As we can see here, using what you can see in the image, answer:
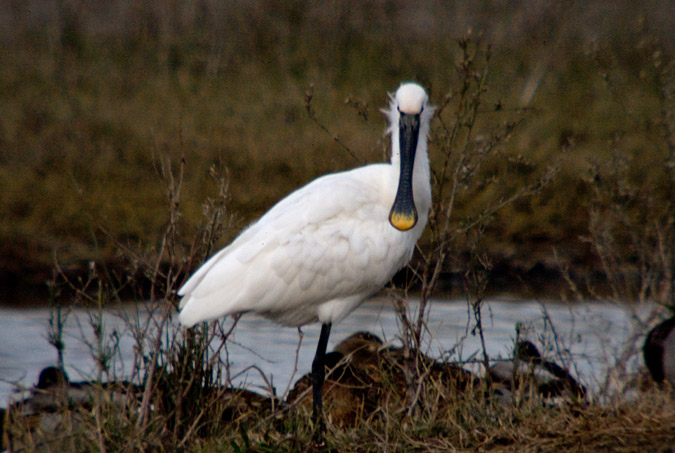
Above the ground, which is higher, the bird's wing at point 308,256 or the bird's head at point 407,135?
the bird's head at point 407,135

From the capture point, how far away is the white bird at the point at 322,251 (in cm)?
552

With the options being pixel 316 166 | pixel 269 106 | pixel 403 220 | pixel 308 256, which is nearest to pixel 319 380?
pixel 308 256

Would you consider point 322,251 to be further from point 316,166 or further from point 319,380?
→ point 316,166

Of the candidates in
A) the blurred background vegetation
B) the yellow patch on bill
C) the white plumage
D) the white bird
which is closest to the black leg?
the white bird

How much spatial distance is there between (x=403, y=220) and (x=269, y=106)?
957 cm

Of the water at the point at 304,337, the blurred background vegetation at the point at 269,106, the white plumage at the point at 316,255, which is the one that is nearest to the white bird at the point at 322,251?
the white plumage at the point at 316,255

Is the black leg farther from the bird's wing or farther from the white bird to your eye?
the bird's wing

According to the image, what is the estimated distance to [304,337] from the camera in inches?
348

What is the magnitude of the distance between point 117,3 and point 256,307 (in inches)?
509

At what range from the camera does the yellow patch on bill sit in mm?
5594

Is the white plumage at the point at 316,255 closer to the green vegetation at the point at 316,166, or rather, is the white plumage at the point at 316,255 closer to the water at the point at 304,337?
the green vegetation at the point at 316,166

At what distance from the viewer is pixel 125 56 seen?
16.7 metres

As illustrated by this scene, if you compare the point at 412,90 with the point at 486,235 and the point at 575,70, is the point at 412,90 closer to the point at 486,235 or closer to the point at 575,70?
the point at 486,235

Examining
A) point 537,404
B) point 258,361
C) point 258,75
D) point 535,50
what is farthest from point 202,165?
point 537,404
